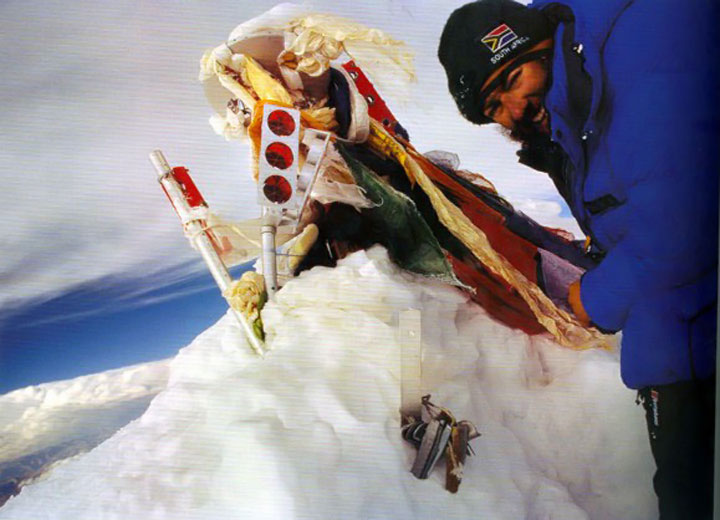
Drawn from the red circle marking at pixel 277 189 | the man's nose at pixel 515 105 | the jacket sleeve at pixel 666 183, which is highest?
the red circle marking at pixel 277 189

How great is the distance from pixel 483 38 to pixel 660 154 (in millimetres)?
641

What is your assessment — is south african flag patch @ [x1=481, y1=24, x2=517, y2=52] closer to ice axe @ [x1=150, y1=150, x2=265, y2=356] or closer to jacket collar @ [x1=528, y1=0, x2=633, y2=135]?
jacket collar @ [x1=528, y1=0, x2=633, y2=135]

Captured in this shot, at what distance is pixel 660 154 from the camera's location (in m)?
1.86

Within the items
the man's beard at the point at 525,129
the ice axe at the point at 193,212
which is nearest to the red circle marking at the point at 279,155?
the ice axe at the point at 193,212

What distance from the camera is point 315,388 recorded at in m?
1.75

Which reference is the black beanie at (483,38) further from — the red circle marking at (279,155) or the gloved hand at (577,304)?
the gloved hand at (577,304)

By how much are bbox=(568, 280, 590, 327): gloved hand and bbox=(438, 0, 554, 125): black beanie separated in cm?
67

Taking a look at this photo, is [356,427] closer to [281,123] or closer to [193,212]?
[193,212]

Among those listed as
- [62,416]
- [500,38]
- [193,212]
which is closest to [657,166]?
[500,38]

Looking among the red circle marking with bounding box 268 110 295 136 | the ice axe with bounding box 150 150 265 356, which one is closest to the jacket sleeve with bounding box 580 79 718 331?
the red circle marking with bounding box 268 110 295 136

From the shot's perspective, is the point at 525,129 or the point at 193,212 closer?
the point at 193,212

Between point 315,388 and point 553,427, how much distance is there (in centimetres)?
73

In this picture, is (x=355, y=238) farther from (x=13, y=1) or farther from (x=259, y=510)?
(x=13, y=1)

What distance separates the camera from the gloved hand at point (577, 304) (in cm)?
191
